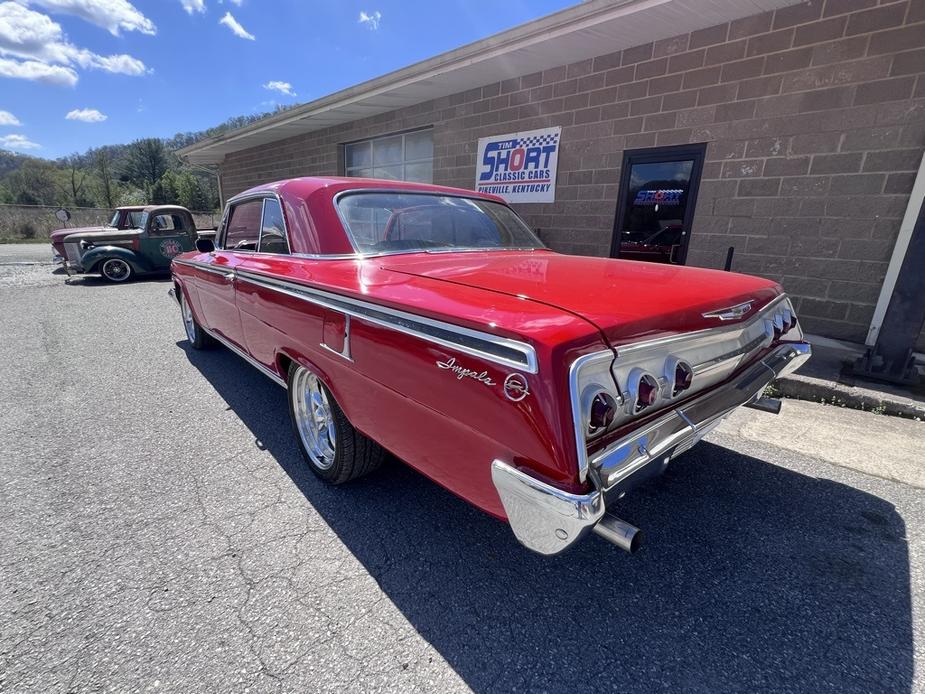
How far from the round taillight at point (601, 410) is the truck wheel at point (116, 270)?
12107 mm

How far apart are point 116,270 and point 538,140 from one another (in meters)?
9.84

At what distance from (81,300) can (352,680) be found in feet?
31.4

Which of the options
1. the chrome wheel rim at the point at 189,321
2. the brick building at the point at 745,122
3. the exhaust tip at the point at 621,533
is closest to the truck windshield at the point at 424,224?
the exhaust tip at the point at 621,533

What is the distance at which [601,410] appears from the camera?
4.43ft

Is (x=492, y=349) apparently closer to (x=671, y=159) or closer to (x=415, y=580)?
(x=415, y=580)

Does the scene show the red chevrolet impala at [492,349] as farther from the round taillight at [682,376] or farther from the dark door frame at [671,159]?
the dark door frame at [671,159]

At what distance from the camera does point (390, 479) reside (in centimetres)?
264

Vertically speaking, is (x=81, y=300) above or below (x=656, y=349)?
below

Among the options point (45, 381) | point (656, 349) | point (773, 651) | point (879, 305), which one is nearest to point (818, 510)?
point (773, 651)

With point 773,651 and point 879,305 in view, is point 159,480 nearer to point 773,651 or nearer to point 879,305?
point 773,651

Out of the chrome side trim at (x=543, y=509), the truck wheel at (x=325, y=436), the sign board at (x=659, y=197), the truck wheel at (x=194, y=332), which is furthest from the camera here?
the sign board at (x=659, y=197)

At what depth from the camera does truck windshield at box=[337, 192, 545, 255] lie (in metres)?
2.60

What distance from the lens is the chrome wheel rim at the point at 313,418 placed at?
8.34 ft

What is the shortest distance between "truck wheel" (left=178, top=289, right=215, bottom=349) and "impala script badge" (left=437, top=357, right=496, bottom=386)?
435cm
